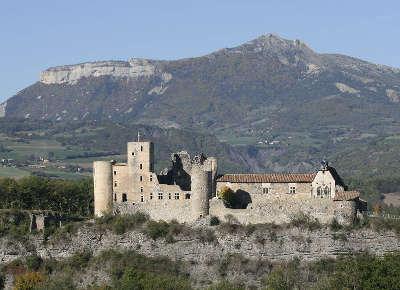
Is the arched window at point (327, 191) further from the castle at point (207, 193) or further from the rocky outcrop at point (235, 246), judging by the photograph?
the rocky outcrop at point (235, 246)

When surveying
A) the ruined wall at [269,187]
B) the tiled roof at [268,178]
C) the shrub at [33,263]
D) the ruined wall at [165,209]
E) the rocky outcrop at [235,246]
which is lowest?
the shrub at [33,263]

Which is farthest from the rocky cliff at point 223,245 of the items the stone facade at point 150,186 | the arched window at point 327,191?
the arched window at point 327,191

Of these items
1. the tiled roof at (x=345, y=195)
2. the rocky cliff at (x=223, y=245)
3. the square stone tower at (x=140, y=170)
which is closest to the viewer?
the tiled roof at (x=345, y=195)

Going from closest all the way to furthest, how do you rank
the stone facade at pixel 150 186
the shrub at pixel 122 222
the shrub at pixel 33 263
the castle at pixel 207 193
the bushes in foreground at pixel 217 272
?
1. the bushes in foreground at pixel 217 272
2. the castle at pixel 207 193
3. the stone facade at pixel 150 186
4. the shrub at pixel 122 222
5. the shrub at pixel 33 263

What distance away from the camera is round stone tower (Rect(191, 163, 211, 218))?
88.4m

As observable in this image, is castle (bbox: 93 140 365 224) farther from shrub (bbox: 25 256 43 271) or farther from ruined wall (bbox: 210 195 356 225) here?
shrub (bbox: 25 256 43 271)

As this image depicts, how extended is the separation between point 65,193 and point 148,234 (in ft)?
55.2

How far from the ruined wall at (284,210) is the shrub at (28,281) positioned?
13.8 metres

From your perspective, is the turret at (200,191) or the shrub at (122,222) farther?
the shrub at (122,222)

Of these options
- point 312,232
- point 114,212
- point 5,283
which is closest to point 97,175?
point 114,212

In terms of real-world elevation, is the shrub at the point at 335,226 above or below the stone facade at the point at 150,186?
below

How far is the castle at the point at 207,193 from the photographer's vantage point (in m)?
86.6

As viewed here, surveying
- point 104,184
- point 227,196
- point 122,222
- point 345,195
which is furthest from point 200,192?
point 345,195

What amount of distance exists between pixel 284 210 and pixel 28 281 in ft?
64.8
